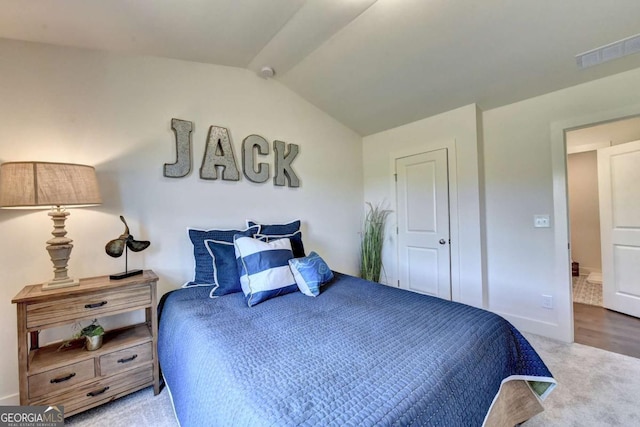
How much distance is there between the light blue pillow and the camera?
1.92 metres

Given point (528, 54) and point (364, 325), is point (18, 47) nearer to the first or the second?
point (364, 325)

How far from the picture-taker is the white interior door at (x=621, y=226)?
9.41ft

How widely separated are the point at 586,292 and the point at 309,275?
4.18 metres

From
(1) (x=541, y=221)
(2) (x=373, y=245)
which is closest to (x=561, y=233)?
(1) (x=541, y=221)

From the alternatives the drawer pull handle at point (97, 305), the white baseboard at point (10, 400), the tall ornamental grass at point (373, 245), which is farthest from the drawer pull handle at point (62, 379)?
the tall ornamental grass at point (373, 245)

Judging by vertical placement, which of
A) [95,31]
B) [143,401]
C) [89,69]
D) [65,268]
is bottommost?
[143,401]

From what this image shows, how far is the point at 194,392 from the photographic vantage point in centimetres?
113

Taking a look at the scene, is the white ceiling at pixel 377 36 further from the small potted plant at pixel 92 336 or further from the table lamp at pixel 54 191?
the small potted plant at pixel 92 336

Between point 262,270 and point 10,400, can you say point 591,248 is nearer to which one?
point 262,270

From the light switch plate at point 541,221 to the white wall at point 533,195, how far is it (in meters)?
0.03

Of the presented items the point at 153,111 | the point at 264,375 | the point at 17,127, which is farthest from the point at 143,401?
the point at 153,111

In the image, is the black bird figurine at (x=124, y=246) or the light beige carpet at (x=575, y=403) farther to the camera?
the black bird figurine at (x=124, y=246)

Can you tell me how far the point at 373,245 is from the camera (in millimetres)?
3473

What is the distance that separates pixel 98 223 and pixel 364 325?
1.95 meters
